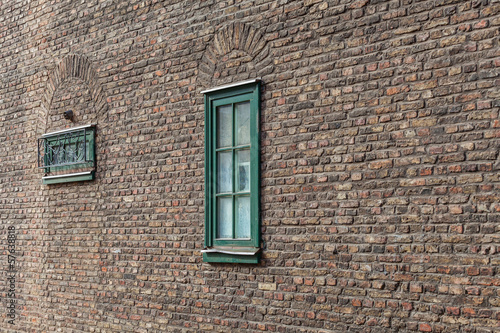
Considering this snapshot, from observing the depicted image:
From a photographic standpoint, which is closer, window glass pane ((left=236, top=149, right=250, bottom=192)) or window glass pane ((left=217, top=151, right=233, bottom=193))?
window glass pane ((left=236, top=149, right=250, bottom=192))

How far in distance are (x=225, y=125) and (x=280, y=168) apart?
0.93 metres

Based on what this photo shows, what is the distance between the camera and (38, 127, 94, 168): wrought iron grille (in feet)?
25.4

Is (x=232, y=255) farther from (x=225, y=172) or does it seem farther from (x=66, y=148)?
(x=66, y=148)

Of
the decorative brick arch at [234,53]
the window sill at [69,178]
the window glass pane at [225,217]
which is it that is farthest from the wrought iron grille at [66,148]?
the window glass pane at [225,217]

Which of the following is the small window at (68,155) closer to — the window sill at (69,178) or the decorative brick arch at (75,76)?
the window sill at (69,178)

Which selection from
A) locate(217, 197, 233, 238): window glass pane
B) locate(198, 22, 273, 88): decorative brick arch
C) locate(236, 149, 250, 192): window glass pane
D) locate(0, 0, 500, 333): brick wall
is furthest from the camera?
locate(217, 197, 233, 238): window glass pane

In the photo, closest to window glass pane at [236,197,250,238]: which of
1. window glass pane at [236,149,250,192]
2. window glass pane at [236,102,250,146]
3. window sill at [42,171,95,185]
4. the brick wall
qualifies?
window glass pane at [236,149,250,192]

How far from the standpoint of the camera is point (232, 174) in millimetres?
6238

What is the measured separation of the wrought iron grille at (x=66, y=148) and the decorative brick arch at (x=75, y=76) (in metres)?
0.36

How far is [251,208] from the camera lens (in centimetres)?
596

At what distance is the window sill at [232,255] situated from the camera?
5.84 metres

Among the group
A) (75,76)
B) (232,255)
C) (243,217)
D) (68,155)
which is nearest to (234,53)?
(243,217)

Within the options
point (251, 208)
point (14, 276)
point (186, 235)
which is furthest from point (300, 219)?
point (14, 276)

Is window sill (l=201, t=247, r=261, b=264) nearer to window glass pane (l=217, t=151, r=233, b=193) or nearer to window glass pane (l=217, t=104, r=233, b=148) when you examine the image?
window glass pane (l=217, t=151, r=233, b=193)
